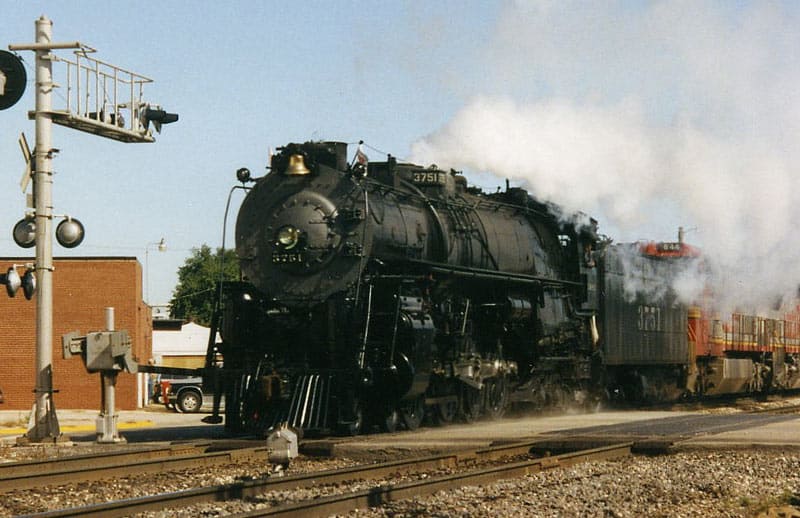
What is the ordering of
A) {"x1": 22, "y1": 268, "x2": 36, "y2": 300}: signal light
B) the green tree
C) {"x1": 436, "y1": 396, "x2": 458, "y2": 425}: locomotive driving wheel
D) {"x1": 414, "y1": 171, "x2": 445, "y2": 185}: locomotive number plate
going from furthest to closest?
the green tree
{"x1": 414, "y1": 171, "x2": 445, "y2": 185}: locomotive number plate
{"x1": 436, "y1": 396, "x2": 458, "y2": 425}: locomotive driving wheel
{"x1": 22, "y1": 268, "x2": 36, "y2": 300}: signal light

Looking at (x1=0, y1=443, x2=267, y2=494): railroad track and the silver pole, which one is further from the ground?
the silver pole

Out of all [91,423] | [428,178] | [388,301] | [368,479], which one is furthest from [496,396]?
[91,423]

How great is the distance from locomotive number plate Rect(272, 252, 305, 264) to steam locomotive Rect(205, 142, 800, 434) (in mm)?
29

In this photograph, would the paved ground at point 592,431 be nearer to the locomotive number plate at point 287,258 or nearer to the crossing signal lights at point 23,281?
the crossing signal lights at point 23,281

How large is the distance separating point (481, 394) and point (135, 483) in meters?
10.8

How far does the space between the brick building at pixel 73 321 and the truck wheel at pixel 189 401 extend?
130 inches

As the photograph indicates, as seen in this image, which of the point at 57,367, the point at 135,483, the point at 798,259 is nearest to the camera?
the point at 135,483

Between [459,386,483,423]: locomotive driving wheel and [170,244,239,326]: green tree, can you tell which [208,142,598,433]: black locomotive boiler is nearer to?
[459,386,483,423]: locomotive driving wheel

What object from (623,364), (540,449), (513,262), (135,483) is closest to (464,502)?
(135,483)

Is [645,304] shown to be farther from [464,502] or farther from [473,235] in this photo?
[464,502]

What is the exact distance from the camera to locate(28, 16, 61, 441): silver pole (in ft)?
62.4

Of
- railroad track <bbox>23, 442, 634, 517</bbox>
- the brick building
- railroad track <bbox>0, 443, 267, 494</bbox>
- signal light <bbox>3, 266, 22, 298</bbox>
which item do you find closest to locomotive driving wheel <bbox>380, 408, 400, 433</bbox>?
railroad track <bbox>23, 442, 634, 517</bbox>

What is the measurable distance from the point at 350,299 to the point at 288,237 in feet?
4.61

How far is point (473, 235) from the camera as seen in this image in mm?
22359
